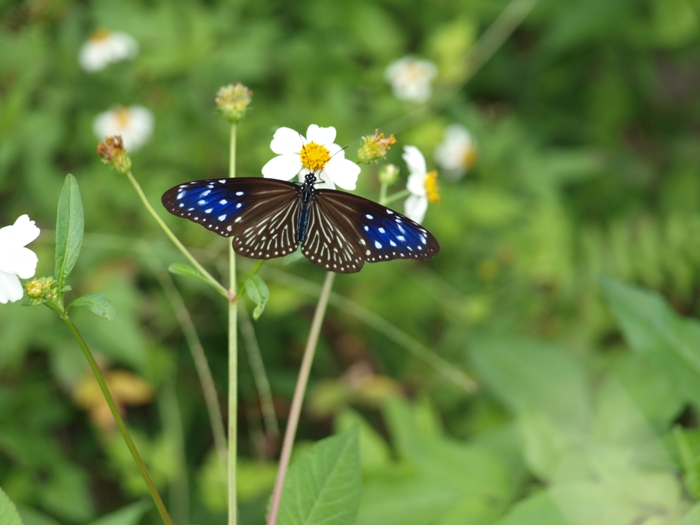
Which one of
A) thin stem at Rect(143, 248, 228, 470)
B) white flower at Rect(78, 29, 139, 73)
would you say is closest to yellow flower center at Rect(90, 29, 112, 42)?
white flower at Rect(78, 29, 139, 73)

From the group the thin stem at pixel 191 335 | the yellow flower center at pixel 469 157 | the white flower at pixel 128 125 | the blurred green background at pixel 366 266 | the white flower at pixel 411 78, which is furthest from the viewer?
the yellow flower center at pixel 469 157

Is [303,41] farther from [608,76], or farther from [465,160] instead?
[608,76]

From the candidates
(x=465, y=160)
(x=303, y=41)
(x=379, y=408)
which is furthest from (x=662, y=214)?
(x=303, y=41)

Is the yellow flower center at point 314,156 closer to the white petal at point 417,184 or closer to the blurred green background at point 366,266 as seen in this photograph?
the white petal at point 417,184

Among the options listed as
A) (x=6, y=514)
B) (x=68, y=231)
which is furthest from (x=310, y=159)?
(x=6, y=514)

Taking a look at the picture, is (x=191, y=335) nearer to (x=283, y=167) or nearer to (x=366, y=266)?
(x=366, y=266)

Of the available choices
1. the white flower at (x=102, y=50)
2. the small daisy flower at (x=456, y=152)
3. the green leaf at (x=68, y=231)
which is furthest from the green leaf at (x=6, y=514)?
the small daisy flower at (x=456, y=152)

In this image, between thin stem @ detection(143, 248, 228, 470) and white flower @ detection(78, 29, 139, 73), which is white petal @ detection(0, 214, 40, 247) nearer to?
thin stem @ detection(143, 248, 228, 470)
